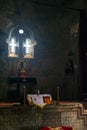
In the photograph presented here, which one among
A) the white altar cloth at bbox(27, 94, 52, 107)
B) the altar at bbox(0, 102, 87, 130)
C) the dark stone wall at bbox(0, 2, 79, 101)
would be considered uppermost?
the dark stone wall at bbox(0, 2, 79, 101)

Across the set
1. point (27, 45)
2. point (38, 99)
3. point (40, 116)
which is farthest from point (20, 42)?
point (40, 116)

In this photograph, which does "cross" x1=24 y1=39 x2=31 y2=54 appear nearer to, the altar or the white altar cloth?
the white altar cloth

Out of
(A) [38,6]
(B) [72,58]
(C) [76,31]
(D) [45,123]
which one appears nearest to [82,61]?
(B) [72,58]

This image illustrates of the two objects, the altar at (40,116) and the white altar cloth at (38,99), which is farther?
the white altar cloth at (38,99)

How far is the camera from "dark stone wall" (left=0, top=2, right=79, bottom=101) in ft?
38.6

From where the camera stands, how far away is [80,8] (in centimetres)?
1254

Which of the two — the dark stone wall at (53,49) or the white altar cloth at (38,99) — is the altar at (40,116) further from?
the dark stone wall at (53,49)

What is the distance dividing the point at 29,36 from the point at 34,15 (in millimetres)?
903

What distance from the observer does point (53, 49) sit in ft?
39.7

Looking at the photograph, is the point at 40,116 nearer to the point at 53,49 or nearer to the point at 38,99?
the point at 38,99

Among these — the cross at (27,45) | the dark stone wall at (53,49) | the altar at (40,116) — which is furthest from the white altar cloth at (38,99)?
the cross at (27,45)

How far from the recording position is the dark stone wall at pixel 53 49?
1176 cm

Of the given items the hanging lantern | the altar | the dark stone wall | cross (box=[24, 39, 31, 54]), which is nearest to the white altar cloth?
the altar

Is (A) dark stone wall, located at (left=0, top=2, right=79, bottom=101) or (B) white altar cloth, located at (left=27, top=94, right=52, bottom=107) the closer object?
(B) white altar cloth, located at (left=27, top=94, right=52, bottom=107)
